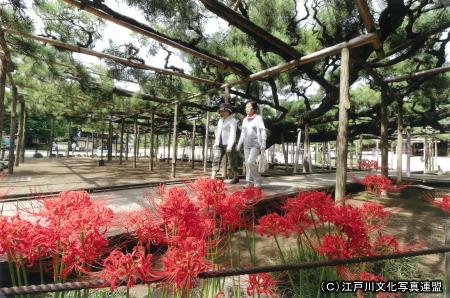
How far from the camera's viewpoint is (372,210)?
6.97ft

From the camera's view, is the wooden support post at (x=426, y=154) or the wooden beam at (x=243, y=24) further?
the wooden support post at (x=426, y=154)

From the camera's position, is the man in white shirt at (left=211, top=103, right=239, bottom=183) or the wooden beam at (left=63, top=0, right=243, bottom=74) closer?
the wooden beam at (left=63, top=0, right=243, bottom=74)

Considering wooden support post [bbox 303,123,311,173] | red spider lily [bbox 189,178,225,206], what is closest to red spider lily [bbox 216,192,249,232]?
red spider lily [bbox 189,178,225,206]

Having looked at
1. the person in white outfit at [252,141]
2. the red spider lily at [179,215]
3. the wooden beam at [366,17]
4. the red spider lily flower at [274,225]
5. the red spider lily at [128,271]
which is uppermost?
the wooden beam at [366,17]

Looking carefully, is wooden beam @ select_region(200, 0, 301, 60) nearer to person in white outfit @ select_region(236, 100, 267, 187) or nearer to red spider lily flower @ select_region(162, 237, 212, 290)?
person in white outfit @ select_region(236, 100, 267, 187)

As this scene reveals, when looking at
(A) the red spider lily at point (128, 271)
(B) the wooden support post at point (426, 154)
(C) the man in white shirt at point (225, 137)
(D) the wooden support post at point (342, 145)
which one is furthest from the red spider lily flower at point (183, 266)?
(B) the wooden support post at point (426, 154)

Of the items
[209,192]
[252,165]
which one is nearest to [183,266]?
[209,192]

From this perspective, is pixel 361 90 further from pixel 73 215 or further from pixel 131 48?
pixel 73 215

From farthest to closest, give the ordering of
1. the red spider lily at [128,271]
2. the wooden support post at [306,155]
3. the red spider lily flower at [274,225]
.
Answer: the wooden support post at [306,155]
the red spider lily flower at [274,225]
the red spider lily at [128,271]

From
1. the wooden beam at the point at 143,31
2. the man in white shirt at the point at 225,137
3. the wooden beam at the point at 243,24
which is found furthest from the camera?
the man in white shirt at the point at 225,137

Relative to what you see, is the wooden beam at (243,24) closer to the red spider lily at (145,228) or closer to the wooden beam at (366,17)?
the wooden beam at (366,17)

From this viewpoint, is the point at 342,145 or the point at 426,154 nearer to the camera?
the point at 342,145

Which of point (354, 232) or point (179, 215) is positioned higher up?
point (179, 215)

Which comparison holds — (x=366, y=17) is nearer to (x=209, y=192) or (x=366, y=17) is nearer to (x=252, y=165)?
(x=252, y=165)
